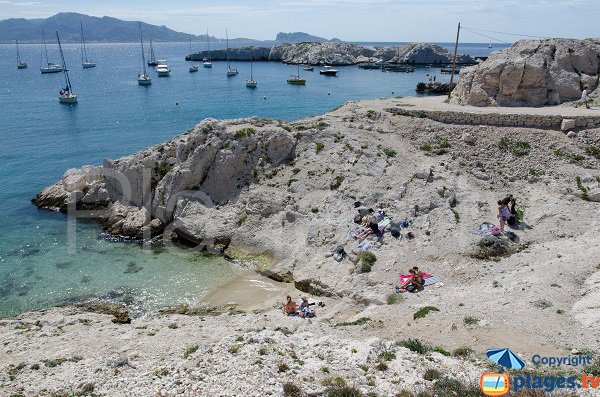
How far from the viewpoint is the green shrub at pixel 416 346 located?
1693 centimetres

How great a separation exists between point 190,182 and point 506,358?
1166 inches

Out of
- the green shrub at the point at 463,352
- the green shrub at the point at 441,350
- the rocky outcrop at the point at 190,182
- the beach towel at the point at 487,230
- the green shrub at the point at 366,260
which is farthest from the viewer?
the rocky outcrop at the point at 190,182

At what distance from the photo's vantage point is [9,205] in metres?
44.0

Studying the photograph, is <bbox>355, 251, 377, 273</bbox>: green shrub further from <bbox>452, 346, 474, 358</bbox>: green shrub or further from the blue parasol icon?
the blue parasol icon

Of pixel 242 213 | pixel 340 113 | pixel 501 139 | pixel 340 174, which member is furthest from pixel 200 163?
pixel 501 139

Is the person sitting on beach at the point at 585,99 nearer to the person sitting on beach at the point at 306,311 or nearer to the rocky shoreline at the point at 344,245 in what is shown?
the rocky shoreline at the point at 344,245

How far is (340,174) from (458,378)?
23.3 meters

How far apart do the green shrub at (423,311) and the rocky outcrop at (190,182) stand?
16704mm

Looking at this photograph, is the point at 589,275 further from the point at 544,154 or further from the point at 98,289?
the point at 98,289

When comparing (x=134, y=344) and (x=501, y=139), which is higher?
(x=501, y=139)

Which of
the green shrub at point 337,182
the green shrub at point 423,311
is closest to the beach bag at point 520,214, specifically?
the green shrub at point 423,311

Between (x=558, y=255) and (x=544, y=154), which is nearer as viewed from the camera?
(x=558, y=255)

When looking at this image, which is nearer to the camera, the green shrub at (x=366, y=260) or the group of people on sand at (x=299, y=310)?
the group of people on sand at (x=299, y=310)

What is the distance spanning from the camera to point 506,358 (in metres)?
15.2
